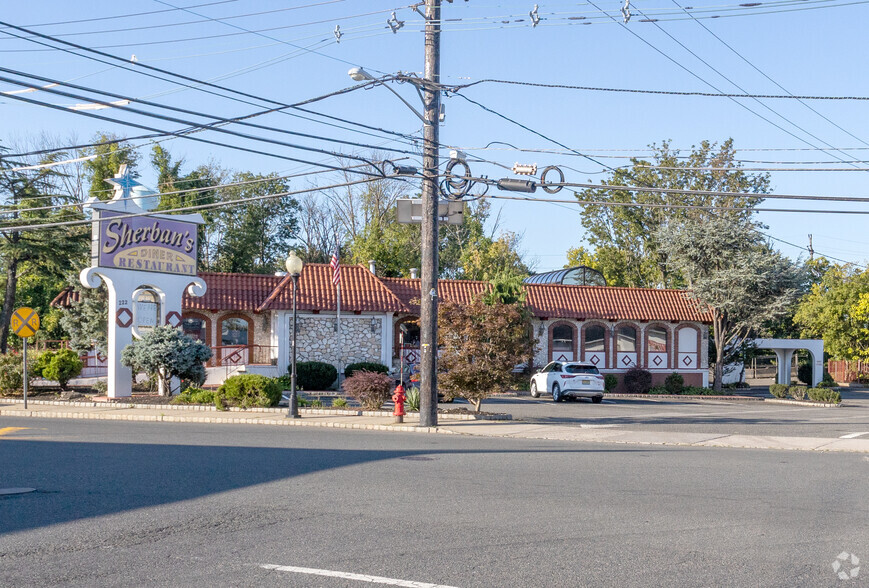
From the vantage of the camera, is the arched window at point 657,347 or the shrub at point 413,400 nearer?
the shrub at point 413,400

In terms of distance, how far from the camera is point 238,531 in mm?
8625

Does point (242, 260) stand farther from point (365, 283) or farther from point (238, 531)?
point (238, 531)

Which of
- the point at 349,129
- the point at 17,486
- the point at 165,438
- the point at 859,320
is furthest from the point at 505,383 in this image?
the point at 859,320

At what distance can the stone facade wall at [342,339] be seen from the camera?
36.8 m

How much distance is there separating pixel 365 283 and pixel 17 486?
27665mm

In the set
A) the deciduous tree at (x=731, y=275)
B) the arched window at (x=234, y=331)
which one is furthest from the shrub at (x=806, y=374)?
the arched window at (x=234, y=331)

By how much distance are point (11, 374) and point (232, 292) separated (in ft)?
31.8

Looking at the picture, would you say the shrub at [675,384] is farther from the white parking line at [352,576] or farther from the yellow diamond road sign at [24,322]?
the white parking line at [352,576]

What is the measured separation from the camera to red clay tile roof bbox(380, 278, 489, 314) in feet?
129

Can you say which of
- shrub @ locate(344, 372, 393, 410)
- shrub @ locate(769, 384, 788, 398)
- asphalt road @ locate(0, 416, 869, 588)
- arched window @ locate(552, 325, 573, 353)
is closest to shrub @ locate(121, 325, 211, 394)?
shrub @ locate(344, 372, 393, 410)

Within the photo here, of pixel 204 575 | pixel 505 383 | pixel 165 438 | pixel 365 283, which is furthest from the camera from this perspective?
pixel 365 283

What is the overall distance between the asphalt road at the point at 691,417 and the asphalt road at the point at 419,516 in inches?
264

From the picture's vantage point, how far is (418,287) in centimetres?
4006

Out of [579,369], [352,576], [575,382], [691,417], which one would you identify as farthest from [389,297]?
[352,576]
